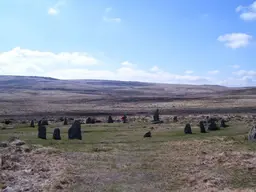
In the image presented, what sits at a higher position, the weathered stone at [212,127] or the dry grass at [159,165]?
the weathered stone at [212,127]

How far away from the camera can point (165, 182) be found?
2425 centimetres

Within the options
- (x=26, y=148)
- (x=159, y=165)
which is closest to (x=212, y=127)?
(x=159, y=165)

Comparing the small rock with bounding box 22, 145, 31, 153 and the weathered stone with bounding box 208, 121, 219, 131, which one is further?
the weathered stone with bounding box 208, 121, 219, 131

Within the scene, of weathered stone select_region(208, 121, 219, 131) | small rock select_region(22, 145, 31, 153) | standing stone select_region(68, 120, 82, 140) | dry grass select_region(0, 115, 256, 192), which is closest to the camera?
dry grass select_region(0, 115, 256, 192)

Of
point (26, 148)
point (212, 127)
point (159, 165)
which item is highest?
point (212, 127)

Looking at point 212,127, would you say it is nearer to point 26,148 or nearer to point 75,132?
point 75,132

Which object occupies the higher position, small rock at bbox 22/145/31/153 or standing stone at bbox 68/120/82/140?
standing stone at bbox 68/120/82/140

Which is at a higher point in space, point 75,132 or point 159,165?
point 75,132

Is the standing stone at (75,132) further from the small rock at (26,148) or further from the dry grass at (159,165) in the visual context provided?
the small rock at (26,148)

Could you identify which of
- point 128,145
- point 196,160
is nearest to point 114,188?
point 196,160

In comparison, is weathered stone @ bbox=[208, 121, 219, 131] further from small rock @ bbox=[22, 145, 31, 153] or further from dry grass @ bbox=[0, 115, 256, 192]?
small rock @ bbox=[22, 145, 31, 153]

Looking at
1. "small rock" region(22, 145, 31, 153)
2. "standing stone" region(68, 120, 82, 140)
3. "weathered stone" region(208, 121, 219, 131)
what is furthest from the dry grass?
"weathered stone" region(208, 121, 219, 131)

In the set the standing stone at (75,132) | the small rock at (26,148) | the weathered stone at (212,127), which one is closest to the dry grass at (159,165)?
the small rock at (26,148)

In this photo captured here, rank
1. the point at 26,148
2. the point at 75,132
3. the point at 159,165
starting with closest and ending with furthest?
the point at 159,165 < the point at 26,148 < the point at 75,132
